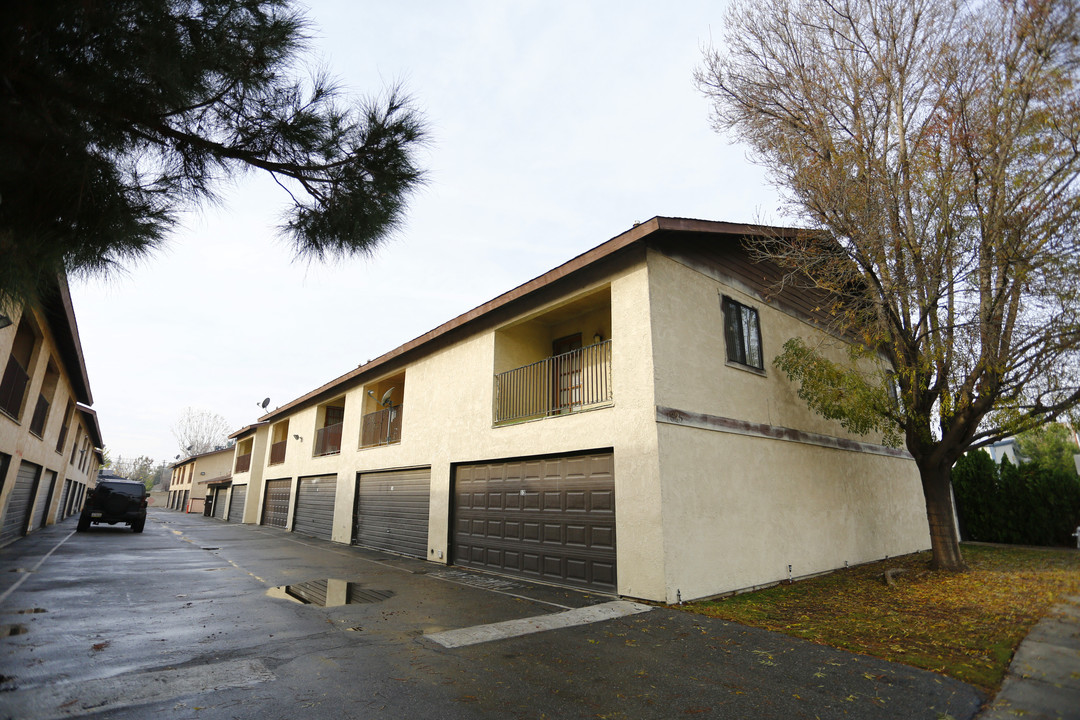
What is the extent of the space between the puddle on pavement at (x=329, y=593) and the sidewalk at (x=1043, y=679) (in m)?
7.10

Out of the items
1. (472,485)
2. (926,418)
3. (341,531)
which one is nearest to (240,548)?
(341,531)

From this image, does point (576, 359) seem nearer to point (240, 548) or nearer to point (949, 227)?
point (949, 227)

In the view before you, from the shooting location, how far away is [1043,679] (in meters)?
4.39

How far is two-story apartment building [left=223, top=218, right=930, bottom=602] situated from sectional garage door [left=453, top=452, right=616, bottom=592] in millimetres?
33

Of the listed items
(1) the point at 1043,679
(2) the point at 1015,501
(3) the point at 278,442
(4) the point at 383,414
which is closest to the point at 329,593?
(1) the point at 1043,679

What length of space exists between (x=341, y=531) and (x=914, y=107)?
18345 millimetres

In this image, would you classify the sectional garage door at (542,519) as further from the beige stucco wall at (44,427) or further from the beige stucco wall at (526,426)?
the beige stucco wall at (44,427)

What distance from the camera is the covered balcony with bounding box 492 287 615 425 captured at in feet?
34.2

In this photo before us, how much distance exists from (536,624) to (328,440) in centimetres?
1591

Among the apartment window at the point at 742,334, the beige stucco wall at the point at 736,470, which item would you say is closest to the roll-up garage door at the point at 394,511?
the beige stucco wall at the point at 736,470

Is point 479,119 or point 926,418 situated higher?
point 479,119

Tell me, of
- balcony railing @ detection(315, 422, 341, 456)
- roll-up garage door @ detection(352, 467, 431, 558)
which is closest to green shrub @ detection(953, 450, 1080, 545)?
roll-up garage door @ detection(352, 467, 431, 558)

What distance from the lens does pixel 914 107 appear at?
9422 mm

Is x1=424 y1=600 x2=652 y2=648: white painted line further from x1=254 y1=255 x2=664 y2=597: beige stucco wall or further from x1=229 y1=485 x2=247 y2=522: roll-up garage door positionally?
x1=229 y1=485 x2=247 y2=522: roll-up garage door
